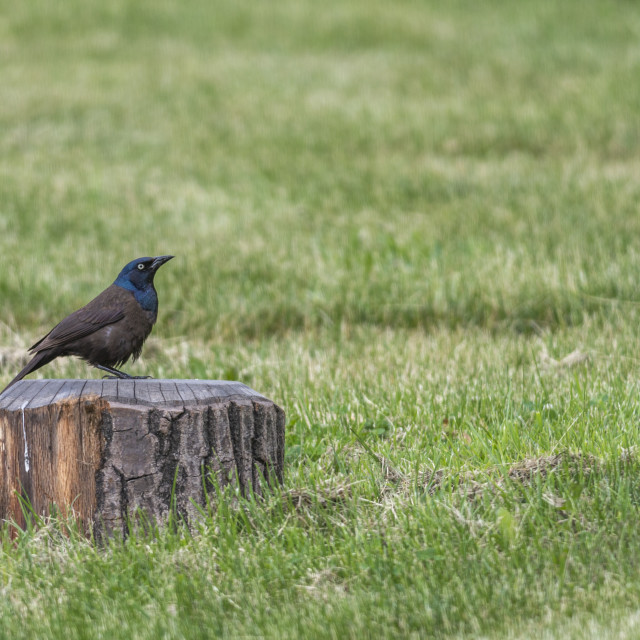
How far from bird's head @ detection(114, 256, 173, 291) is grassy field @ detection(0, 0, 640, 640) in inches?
46.4

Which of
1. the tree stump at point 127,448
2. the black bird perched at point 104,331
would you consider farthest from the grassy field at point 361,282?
the black bird perched at point 104,331

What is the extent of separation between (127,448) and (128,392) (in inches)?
11.1

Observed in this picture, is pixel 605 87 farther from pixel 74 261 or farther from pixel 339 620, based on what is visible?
pixel 339 620

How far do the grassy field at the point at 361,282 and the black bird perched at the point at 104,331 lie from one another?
1085 mm

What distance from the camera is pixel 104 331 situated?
504 cm

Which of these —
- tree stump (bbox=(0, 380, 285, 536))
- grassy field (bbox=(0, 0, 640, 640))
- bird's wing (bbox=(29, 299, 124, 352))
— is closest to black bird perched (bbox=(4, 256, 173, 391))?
bird's wing (bbox=(29, 299, 124, 352))

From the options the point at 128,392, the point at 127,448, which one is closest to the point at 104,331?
the point at 128,392

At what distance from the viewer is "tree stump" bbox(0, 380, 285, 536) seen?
4047 mm

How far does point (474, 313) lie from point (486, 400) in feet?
8.63

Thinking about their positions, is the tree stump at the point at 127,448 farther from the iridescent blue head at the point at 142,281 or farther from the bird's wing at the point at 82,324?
the iridescent blue head at the point at 142,281

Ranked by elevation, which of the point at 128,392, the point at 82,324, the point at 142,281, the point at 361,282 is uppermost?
the point at 142,281

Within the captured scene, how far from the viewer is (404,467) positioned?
14.8 feet

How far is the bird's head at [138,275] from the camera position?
5.27m

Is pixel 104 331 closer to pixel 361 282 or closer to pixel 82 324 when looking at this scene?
pixel 82 324
